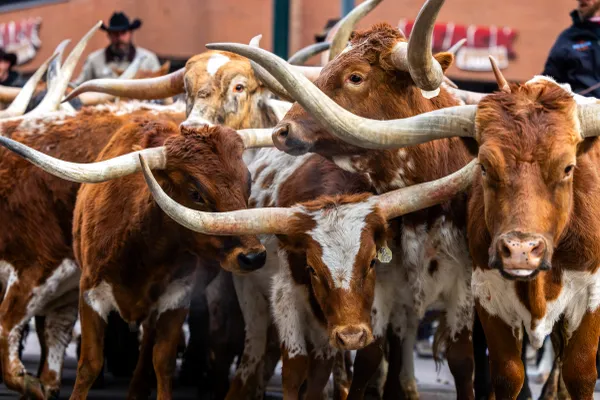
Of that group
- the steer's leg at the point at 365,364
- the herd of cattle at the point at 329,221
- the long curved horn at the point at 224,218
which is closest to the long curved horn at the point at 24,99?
the herd of cattle at the point at 329,221

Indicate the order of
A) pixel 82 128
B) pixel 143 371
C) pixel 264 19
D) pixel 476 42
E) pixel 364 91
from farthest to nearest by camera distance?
pixel 264 19 → pixel 476 42 → pixel 82 128 → pixel 143 371 → pixel 364 91

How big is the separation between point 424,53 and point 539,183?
4.09 feet

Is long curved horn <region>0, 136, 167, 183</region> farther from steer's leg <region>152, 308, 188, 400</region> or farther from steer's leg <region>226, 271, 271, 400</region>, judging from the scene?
steer's leg <region>226, 271, 271, 400</region>

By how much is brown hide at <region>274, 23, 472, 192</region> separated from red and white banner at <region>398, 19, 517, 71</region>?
9819 mm

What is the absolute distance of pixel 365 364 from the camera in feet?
24.6

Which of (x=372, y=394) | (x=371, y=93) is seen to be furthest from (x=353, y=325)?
(x=372, y=394)

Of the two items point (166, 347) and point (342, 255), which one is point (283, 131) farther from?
point (166, 347)

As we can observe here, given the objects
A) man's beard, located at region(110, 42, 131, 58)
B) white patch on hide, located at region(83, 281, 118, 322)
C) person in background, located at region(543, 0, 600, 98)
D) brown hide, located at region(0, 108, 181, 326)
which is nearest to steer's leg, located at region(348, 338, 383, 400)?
white patch on hide, located at region(83, 281, 118, 322)

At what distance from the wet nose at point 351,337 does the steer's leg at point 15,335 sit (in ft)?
8.56

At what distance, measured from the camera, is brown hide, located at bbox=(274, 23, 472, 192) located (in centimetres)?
721

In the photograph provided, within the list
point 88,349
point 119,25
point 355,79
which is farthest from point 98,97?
point 355,79

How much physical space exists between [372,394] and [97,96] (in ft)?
12.4

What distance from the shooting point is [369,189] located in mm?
7516

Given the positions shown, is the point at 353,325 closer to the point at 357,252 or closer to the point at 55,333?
the point at 357,252
